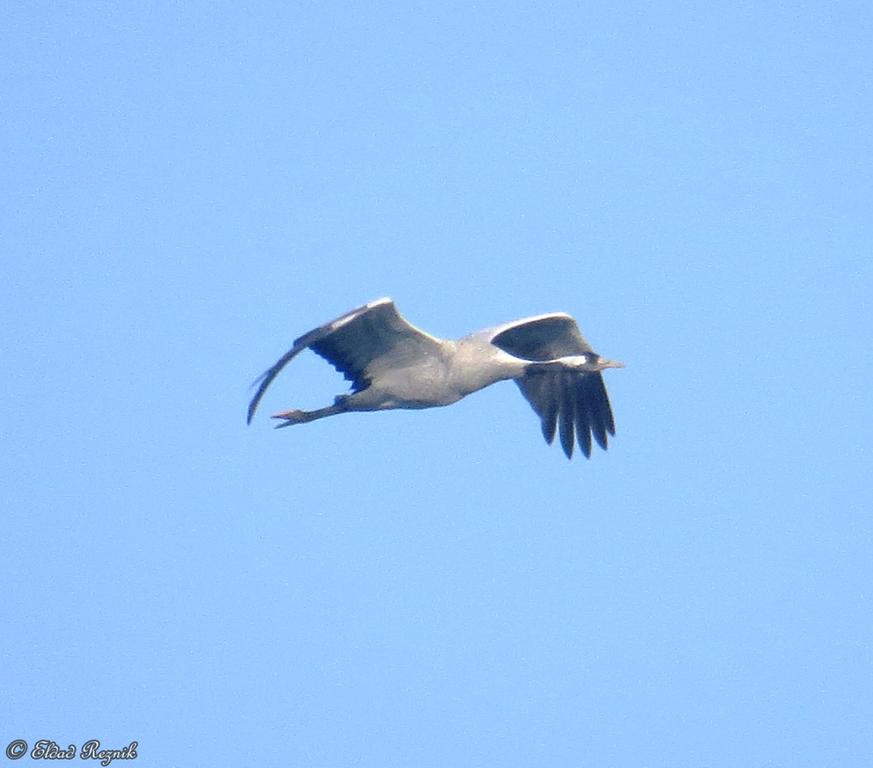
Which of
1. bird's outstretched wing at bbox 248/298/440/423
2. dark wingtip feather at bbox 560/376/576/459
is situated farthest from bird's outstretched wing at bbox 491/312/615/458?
bird's outstretched wing at bbox 248/298/440/423

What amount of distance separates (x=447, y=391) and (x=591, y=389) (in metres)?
3.21

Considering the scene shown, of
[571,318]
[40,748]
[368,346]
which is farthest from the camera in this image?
[571,318]

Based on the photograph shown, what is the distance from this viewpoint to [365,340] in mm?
13578

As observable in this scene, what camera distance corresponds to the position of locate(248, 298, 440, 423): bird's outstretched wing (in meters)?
12.9

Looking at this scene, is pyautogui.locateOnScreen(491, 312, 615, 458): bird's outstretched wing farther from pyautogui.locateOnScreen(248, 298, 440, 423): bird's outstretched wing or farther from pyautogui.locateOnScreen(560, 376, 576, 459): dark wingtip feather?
pyautogui.locateOnScreen(248, 298, 440, 423): bird's outstretched wing

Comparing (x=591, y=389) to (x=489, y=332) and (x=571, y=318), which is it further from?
(x=489, y=332)

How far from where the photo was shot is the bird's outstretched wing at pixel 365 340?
12.9 metres

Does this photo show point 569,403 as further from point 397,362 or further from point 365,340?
point 365,340

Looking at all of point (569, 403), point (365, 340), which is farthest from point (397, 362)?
point (569, 403)

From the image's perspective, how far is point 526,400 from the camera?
16797mm

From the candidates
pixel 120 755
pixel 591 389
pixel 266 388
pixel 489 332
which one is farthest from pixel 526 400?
pixel 120 755

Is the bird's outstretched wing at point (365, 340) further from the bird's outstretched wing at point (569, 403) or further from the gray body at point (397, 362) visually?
the bird's outstretched wing at point (569, 403)

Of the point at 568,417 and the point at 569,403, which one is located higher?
the point at 569,403

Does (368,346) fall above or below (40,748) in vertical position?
above
